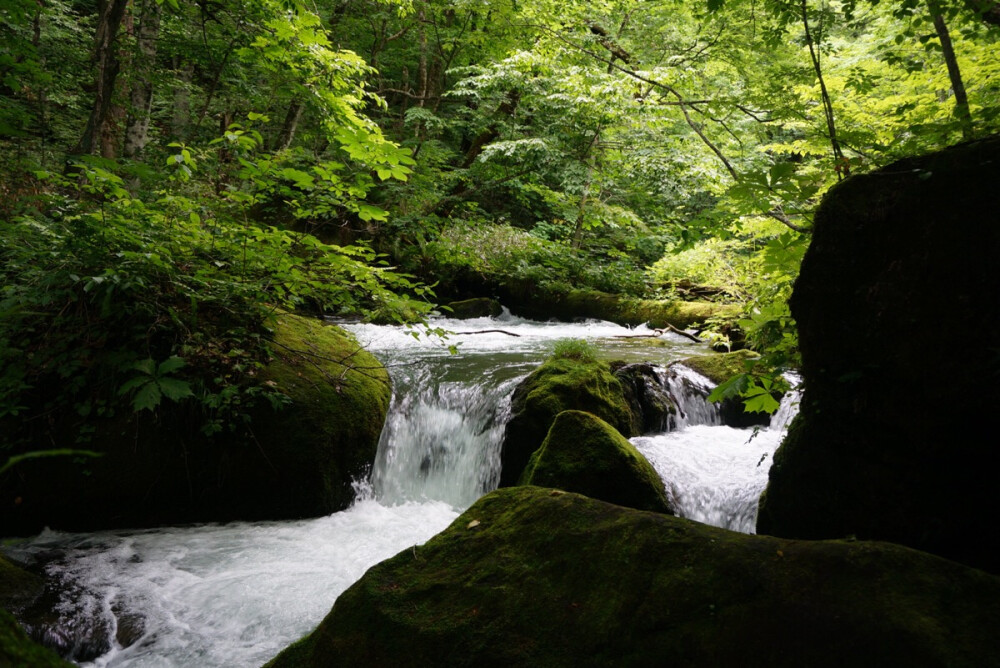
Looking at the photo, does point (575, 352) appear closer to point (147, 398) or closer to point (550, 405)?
point (550, 405)

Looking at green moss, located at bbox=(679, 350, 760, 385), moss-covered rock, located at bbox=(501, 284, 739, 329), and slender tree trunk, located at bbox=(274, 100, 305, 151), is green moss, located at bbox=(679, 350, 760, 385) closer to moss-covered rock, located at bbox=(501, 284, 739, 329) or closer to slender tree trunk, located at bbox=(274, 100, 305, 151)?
moss-covered rock, located at bbox=(501, 284, 739, 329)

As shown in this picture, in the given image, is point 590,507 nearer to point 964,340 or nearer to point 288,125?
point 964,340

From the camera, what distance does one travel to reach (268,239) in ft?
15.0

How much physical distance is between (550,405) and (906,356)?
10.7 ft

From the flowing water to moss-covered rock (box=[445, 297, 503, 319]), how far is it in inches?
182

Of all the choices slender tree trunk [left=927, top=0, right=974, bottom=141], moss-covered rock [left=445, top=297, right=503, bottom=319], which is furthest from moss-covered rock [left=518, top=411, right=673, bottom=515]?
moss-covered rock [left=445, top=297, right=503, bottom=319]

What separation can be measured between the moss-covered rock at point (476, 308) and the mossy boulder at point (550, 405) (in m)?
6.79

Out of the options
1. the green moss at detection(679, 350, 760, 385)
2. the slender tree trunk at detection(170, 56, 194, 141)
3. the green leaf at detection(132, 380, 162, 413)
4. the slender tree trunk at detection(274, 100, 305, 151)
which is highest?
the slender tree trunk at detection(170, 56, 194, 141)

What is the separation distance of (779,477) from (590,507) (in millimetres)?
1675

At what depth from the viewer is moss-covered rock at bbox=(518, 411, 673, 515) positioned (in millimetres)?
A: 4039

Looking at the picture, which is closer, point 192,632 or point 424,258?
point 192,632

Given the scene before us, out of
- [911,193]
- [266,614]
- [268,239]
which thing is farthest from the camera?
[268,239]

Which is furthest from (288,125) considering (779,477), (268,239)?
(779,477)

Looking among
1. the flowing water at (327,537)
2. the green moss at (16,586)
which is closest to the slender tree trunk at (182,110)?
the flowing water at (327,537)
